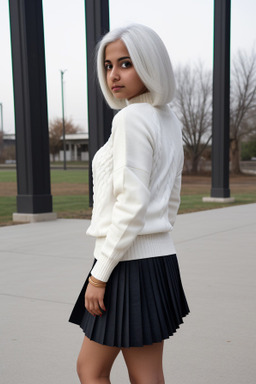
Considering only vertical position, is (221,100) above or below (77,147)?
above

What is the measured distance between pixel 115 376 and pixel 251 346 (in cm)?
96

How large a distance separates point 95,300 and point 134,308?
0.14 m

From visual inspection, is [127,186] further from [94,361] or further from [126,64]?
[94,361]

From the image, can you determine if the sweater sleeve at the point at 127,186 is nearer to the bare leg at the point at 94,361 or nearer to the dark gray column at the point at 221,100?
the bare leg at the point at 94,361

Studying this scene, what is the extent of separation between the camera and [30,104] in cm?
987

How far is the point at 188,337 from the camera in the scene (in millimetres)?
3371

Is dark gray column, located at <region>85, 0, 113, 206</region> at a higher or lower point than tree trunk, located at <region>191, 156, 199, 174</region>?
higher

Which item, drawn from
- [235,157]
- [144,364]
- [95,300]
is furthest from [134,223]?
[235,157]

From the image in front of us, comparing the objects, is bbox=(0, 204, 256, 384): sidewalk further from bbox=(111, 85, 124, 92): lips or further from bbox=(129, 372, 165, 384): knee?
bbox=(111, 85, 124, 92): lips

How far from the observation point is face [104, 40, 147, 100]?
1797 mm

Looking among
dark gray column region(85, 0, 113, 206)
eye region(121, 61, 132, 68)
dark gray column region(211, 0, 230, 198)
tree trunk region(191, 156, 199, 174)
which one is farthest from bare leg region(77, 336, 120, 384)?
tree trunk region(191, 156, 199, 174)

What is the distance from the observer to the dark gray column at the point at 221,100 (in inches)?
593

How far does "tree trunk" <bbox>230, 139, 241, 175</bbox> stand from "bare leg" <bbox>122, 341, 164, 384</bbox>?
130 feet

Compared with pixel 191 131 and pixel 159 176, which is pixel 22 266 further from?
pixel 191 131
